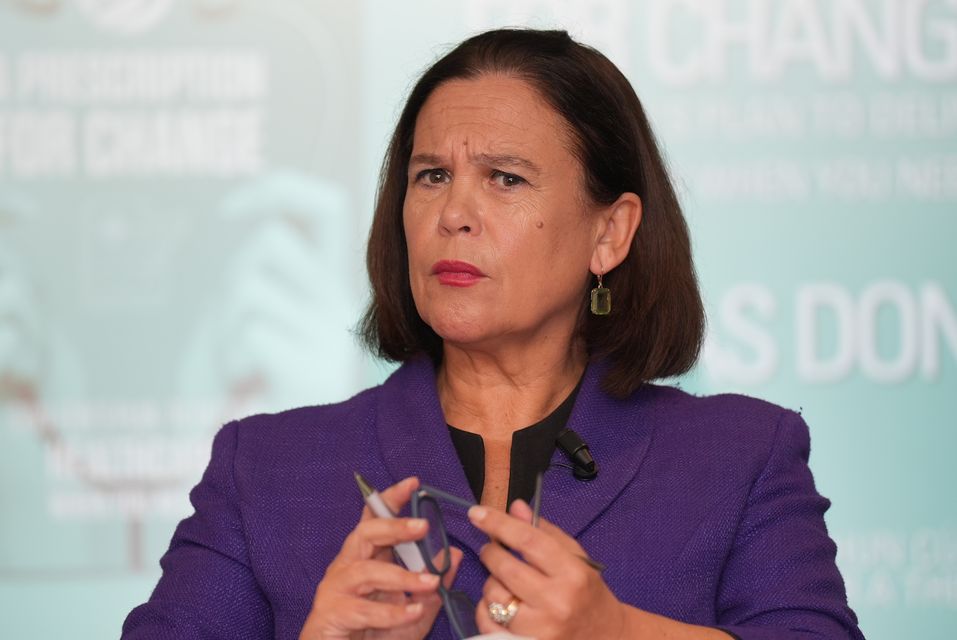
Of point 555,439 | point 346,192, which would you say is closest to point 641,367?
point 555,439

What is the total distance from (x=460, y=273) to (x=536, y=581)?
2.07 ft

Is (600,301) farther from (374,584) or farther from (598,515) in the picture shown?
(374,584)

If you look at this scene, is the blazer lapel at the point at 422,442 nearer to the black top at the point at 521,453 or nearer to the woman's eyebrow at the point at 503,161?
the black top at the point at 521,453

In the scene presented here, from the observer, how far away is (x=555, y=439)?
221 centimetres

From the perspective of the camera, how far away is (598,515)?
2.08m

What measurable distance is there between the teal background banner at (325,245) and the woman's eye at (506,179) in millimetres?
1202

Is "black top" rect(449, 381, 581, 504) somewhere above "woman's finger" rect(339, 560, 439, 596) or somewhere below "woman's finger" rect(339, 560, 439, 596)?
above

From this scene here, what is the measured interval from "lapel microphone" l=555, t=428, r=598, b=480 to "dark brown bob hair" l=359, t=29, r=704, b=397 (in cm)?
16

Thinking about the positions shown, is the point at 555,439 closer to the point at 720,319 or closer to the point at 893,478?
the point at 720,319

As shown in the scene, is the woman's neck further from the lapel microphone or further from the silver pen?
→ the silver pen

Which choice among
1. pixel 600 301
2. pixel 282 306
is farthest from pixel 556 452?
pixel 282 306

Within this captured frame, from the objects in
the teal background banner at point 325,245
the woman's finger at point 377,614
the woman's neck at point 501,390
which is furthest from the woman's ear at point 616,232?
the teal background banner at point 325,245

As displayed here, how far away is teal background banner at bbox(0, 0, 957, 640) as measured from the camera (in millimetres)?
3307

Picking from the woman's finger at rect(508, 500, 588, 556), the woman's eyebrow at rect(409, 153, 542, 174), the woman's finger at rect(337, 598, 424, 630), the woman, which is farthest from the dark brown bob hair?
the woman's finger at rect(337, 598, 424, 630)
